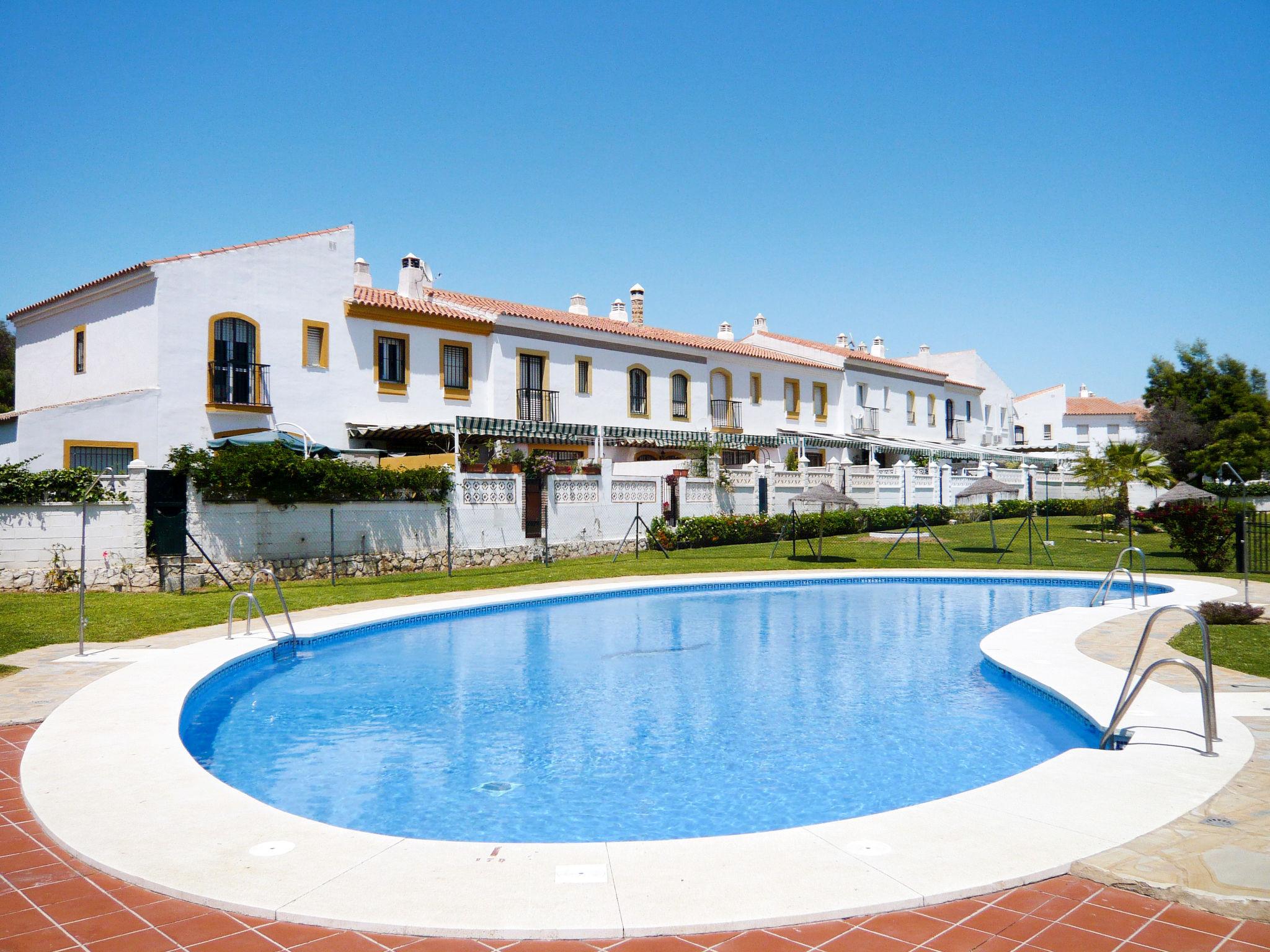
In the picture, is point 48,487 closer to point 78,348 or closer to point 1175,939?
point 78,348

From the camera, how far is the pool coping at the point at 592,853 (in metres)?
3.95

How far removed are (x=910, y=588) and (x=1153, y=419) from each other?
38.9 m

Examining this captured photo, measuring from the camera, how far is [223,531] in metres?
18.3

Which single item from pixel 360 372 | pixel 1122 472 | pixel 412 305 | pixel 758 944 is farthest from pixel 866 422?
pixel 758 944

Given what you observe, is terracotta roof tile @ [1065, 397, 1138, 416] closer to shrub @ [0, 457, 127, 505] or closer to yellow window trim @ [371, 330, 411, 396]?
yellow window trim @ [371, 330, 411, 396]

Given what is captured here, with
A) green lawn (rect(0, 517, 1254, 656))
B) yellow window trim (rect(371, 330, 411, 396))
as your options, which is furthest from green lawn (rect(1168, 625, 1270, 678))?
yellow window trim (rect(371, 330, 411, 396))

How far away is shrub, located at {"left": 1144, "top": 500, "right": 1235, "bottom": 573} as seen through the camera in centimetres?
2016

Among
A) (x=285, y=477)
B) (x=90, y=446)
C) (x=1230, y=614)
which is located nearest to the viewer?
(x=1230, y=614)

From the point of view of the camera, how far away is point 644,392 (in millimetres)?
34094

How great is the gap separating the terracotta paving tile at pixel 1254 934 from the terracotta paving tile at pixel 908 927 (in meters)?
1.19

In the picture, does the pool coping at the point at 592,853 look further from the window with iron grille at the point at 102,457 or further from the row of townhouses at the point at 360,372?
the row of townhouses at the point at 360,372

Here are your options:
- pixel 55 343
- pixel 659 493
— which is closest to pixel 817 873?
pixel 659 493

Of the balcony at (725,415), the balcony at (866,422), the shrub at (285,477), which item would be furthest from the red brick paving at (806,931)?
the balcony at (866,422)

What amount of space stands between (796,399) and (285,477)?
26.2 meters
